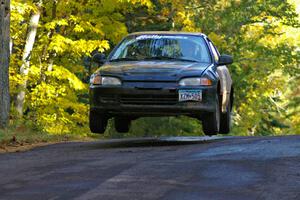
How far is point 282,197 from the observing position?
6188 millimetres

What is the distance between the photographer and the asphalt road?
640 cm

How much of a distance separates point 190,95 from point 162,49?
152 centimetres

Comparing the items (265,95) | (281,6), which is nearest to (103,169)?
(281,6)

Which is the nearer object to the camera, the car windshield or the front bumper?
the front bumper

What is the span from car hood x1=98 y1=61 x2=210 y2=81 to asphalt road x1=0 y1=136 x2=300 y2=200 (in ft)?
4.62

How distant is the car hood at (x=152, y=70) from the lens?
11375 mm

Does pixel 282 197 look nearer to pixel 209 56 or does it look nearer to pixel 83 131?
pixel 209 56

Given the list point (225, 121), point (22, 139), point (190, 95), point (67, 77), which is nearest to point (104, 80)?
point (190, 95)

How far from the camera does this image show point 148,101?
11.4 m

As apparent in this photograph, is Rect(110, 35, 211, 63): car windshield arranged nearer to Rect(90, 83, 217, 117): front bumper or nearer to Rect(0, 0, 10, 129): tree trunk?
Rect(90, 83, 217, 117): front bumper

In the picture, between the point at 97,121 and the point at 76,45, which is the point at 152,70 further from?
the point at 76,45

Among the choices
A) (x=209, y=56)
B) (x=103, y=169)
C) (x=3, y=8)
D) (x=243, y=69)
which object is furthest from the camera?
(x=243, y=69)

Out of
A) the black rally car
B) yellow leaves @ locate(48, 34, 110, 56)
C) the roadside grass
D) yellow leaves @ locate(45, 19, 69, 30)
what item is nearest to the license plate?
the black rally car

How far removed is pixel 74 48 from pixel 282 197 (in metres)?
17.5
